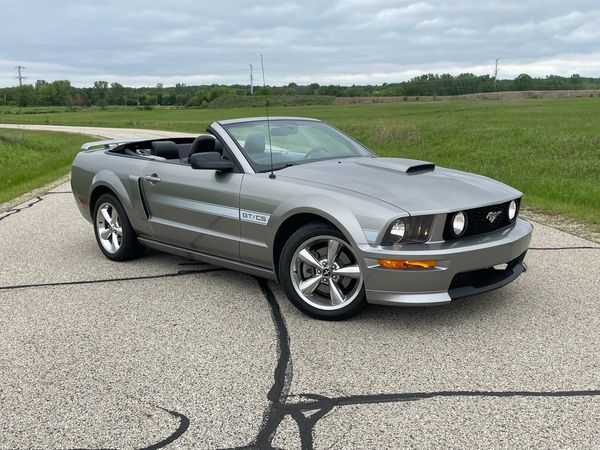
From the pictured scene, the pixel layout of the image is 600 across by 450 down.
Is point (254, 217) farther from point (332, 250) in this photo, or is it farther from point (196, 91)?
point (196, 91)

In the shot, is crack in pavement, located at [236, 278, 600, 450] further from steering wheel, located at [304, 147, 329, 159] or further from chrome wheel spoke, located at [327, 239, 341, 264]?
steering wheel, located at [304, 147, 329, 159]

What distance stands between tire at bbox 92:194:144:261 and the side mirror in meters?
1.53

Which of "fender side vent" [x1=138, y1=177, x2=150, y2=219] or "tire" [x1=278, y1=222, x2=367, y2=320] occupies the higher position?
"fender side vent" [x1=138, y1=177, x2=150, y2=219]

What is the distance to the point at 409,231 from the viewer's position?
3.94m

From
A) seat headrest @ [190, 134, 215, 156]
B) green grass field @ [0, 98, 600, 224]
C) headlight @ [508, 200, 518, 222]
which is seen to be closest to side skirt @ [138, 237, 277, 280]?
seat headrest @ [190, 134, 215, 156]

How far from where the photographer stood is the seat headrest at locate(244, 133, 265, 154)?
4984mm

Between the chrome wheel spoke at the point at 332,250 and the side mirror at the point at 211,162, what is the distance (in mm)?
1122

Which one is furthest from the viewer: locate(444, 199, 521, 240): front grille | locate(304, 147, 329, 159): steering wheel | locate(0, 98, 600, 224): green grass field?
locate(0, 98, 600, 224): green grass field

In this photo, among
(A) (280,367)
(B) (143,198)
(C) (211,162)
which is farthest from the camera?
(B) (143,198)

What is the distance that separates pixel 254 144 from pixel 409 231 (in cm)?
168

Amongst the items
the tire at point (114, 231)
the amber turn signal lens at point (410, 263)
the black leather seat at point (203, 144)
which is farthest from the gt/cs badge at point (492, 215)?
the tire at point (114, 231)

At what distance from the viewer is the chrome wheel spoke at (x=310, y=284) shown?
14.1ft

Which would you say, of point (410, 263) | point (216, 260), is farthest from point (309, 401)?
point (216, 260)

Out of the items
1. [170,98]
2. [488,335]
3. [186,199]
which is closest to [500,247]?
[488,335]
